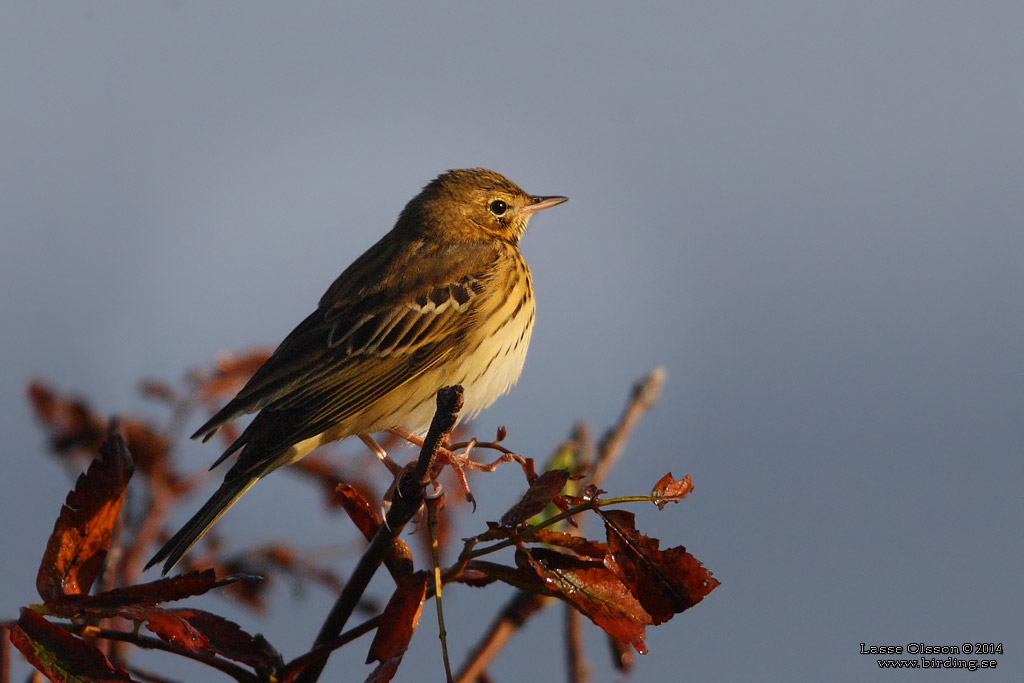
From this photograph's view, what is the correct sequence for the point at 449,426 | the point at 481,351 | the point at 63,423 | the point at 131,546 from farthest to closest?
1. the point at 481,351
2. the point at 63,423
3. the point at 131,546
4. the point at 449,426

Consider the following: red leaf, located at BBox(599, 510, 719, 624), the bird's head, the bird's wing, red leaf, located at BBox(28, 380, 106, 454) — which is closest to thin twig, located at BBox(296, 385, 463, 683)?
red leaf, located at BBox(599, 510, 719, 624)

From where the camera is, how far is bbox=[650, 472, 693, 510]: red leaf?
9.12 feet

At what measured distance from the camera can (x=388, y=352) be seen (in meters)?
5.67

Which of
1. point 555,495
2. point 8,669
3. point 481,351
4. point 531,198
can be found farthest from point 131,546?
point 531,198

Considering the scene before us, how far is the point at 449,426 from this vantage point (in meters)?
2.93

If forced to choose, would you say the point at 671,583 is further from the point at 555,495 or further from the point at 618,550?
the point at 555,495

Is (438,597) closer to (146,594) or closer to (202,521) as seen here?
(146,594)

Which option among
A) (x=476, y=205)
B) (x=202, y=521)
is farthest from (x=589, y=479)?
(x=476, y=205)

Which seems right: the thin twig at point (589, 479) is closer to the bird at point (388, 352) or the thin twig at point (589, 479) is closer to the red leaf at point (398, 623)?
the red leaf at point (398, 623)

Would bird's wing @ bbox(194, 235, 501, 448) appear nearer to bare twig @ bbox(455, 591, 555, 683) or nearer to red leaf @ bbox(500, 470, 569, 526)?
bare twig @ bbox(455, 591, 555, 683)

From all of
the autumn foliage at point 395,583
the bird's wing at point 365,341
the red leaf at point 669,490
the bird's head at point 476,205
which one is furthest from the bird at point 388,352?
the red leaf at point 669,490

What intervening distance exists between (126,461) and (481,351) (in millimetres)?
3237

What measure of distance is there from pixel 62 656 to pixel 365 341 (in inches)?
138

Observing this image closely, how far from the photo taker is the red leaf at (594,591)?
2.68m
